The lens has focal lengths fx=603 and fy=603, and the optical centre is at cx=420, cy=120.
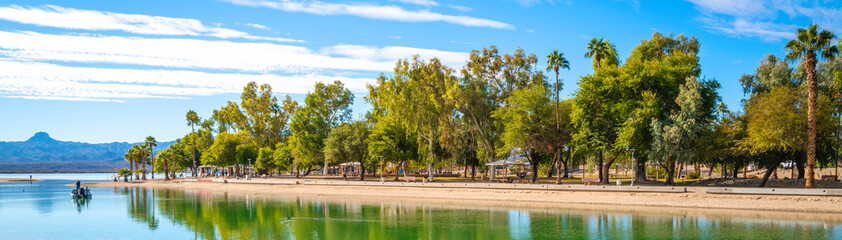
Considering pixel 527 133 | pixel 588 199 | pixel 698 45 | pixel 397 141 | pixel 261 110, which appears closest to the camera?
pixel 588 199

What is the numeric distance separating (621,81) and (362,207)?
82.8 ft

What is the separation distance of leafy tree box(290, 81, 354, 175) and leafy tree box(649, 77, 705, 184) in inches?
1960

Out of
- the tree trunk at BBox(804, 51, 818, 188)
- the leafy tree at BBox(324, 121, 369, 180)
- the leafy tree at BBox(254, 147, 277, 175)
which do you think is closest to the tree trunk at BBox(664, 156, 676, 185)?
the tree trunk at BBox(804, 51, 818, 188)

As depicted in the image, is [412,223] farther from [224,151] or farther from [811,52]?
[224,151]

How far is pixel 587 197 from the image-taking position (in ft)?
163

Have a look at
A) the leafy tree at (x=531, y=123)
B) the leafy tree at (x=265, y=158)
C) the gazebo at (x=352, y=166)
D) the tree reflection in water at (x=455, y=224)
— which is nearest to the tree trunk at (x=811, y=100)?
the tree reflection in water at (x=455, y=224)

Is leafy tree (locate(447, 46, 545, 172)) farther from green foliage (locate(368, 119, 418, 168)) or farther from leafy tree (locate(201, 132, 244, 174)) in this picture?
leafy tree (locate(201, 132, 244, 174))

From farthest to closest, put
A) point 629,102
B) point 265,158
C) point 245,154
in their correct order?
point 245,154
point 265,158
point 629,102

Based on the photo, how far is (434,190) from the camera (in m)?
60.6

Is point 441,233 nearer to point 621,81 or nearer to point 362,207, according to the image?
point 362,207

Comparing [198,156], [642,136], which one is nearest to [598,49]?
[642,136]

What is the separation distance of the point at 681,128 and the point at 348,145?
143ft

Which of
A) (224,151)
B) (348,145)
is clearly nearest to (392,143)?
(348,145)

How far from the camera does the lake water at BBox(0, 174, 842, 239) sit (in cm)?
3422
